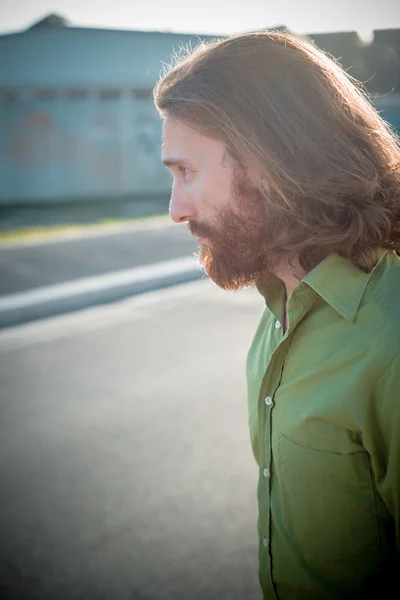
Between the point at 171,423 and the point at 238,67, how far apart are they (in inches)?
127

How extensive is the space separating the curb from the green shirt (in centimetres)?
597

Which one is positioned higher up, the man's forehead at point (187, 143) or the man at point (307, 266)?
the man's forehead at point (187, 143)

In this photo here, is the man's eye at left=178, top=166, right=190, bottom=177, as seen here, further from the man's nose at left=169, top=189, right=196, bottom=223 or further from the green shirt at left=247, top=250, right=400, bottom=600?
the green shirt at left=247, top=250, right=400, bottom=600

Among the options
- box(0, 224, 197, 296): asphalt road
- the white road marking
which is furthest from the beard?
box(0, 224, 197, 296): asphalt road

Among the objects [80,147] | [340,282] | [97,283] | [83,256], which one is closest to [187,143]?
[340,282]

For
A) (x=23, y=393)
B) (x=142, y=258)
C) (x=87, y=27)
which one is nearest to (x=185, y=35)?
(x=87, y=27)

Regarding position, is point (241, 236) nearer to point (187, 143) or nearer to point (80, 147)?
point (187, 143)

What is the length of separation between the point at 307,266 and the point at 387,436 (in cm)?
53

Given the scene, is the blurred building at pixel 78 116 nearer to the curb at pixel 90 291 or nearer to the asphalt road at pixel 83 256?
the asphalt road at pixel 83 256

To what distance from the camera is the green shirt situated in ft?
4.55

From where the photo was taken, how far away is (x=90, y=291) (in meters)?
8.11

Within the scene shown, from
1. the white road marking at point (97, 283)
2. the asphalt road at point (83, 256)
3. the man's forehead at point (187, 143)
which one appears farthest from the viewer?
the asphalt road at point (83, 256)

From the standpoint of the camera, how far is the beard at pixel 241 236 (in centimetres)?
168

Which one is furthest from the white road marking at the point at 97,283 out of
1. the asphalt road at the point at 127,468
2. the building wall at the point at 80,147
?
the building wall at the point at 80,147
